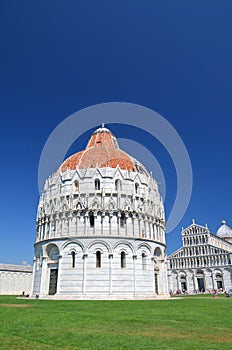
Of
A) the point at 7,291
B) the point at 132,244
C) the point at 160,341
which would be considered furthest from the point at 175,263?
the point at 160,341

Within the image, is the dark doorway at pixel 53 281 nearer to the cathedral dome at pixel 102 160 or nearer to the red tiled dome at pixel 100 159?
the cathedral dome at pixel 102 160

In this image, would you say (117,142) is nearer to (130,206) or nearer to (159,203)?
(159,203)

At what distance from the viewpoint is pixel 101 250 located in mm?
37750

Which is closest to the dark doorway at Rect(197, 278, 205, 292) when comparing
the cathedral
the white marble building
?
the cathedral

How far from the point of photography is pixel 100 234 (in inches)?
1502

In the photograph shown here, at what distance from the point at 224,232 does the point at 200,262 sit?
2371cm

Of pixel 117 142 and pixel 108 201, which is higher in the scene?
pixel 117 142

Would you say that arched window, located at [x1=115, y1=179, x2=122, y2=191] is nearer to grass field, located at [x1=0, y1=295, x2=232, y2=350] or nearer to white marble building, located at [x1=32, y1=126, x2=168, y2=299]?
white marble building, located at [x1=32, y1=126, x2=168, y2=299]

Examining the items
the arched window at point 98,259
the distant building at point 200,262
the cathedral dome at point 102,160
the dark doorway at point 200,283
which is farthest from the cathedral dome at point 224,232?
the arched window at point 98,259

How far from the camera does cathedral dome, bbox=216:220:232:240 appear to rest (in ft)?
353

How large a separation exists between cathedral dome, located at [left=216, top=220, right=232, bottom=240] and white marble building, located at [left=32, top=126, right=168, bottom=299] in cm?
7130

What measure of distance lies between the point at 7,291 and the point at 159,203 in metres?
41.5

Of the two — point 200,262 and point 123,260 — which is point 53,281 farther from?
point 200,262

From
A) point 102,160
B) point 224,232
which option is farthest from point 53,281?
point 224,232
